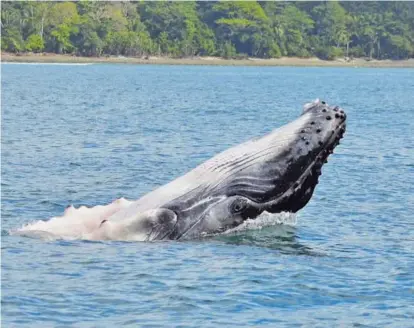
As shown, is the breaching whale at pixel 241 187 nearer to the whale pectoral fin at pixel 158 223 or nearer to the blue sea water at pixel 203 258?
the whale pectoral fin at pixel 158 223

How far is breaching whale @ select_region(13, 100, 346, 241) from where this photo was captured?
14016mm

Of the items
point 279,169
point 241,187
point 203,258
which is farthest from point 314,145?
point 203,258

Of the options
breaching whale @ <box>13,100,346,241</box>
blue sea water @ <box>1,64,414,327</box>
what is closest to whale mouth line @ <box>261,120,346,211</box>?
breaching whale @ <box>13,100,346,241</box>

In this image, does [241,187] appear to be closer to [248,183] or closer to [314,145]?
[248,183]

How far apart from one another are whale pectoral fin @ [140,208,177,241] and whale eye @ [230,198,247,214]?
748 millimetres

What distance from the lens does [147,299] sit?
13070 millimetres

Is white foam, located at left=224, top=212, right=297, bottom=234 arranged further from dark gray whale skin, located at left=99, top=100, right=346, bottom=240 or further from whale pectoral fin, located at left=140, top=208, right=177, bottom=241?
whale pectoral fin, located at left=140, top=208, right=177, bottom=241

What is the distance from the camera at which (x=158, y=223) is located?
1427cm

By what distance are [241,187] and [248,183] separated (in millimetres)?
102

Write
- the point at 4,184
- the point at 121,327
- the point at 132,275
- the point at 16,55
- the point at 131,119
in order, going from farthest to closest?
the point at 16,55
the point at 131,119
the point at 4,184
the point at 132,275
the point at 121,327

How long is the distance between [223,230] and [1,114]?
129 feet

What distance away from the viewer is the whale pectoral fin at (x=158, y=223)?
1403cm

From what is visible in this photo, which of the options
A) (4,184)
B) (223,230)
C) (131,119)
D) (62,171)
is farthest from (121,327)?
(131,119)

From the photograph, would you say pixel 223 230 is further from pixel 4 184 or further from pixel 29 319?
pixel 4 184
